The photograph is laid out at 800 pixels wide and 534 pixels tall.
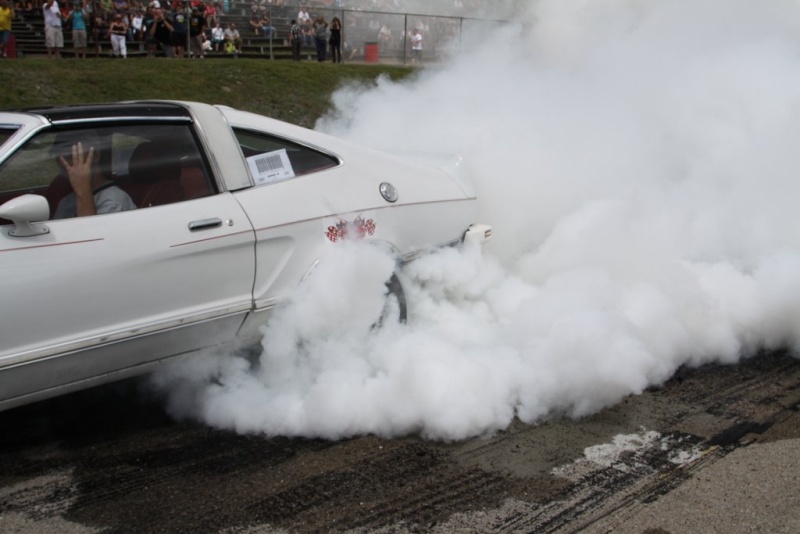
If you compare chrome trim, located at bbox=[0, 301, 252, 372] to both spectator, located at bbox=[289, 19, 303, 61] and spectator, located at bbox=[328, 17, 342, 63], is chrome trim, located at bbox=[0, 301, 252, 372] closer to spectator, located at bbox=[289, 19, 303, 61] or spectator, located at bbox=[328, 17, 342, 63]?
spectator, located at bbox=[328, 17, 342, 63]

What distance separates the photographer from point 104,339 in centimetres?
349

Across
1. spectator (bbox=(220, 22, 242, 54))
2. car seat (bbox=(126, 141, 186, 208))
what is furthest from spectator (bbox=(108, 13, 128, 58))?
car seat (bbox=(126, 141, 186, 208))

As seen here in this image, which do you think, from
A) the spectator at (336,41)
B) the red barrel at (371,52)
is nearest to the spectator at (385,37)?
the red barrel at (371,52)

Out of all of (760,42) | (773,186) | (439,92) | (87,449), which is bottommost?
(87,449)

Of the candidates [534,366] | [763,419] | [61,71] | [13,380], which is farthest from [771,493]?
[61,71]

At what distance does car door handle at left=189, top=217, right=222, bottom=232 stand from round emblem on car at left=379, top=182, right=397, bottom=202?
1.05 meters

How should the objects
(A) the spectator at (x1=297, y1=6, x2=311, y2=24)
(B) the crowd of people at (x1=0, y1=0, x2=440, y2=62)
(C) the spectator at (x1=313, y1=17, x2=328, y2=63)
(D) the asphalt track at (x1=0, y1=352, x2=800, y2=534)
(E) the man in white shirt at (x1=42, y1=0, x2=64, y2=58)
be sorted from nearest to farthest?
(D) the asphalt track at (x1=0, y1=352, x2=800, y2=534) → (E) the man in white shirt at (x1=42, y1=0, x2=64, y2=58) → (B) the crowd of people at (x1=0, y1=0, x2=440, y2=62) → (C) the spectator at (x1=313, y1=17, x2=328, y2=63) → (A) the spectator at (x1=297, y1=6, x2=311, y2=24)

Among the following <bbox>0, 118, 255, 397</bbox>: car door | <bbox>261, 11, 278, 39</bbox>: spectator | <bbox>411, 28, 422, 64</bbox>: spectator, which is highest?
<bbox>261, 11, 278, 39</bbox>: spectator

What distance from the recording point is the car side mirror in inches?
128

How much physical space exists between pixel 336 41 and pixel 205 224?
1681 cm

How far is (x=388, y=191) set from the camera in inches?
181

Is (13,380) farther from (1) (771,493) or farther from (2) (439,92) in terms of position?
(2) (439,92)

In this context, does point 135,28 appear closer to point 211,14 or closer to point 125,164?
point 211,14

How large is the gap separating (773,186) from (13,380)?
497 cm
